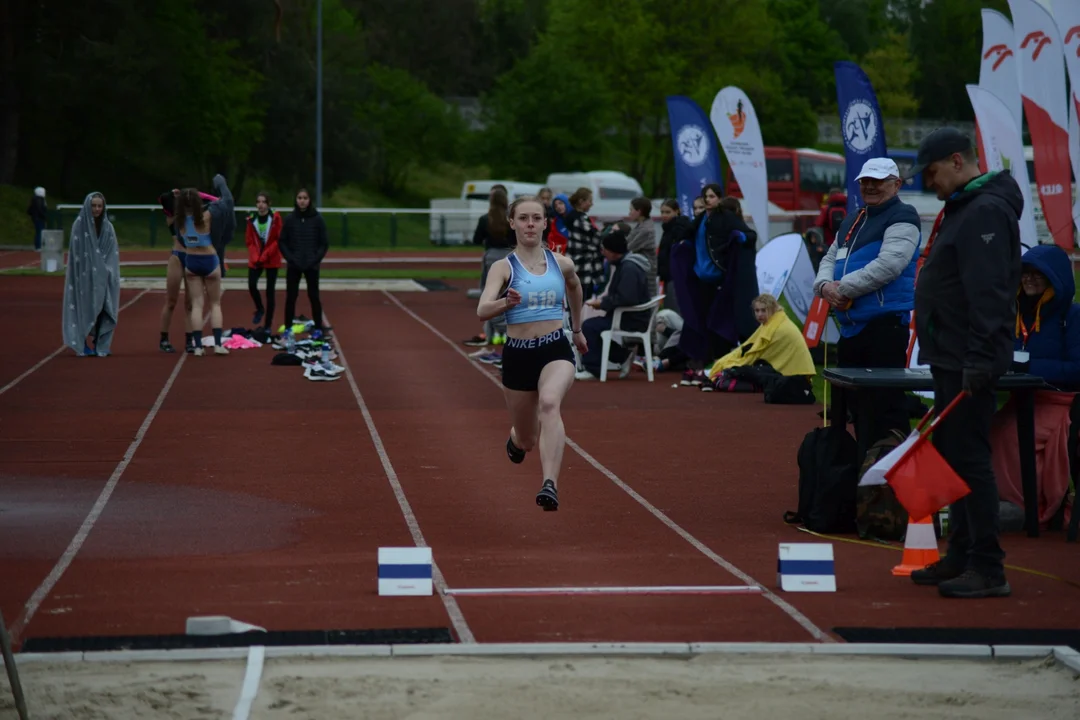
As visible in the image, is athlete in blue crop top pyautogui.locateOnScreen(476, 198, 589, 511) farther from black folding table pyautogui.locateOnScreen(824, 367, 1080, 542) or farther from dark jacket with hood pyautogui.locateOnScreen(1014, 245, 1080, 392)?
dark jacket with hood pyautogui.locateOnScreen(1014, 245, 1080, 392)

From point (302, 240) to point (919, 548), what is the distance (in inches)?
542

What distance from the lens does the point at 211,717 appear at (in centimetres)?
522

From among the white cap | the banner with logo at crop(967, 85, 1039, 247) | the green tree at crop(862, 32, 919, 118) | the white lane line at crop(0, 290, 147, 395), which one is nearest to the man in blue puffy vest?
the white cap

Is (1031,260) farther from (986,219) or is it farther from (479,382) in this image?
(479,382)

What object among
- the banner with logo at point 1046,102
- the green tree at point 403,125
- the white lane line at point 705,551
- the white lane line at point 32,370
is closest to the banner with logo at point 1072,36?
the banner with logo at point 1046,102

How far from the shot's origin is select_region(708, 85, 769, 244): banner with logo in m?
23.1

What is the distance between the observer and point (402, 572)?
6957 millimetres

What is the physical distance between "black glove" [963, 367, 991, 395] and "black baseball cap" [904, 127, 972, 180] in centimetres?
92

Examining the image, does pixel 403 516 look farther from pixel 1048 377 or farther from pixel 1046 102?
pixel 1046 102

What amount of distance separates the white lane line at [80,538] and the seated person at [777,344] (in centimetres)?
560

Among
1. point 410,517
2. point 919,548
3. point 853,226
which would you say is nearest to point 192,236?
point 410,517

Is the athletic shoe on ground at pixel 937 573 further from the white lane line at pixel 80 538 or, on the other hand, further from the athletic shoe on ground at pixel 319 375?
the athletic shoe on ground at pixel 319 375

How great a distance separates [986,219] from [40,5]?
53.9m

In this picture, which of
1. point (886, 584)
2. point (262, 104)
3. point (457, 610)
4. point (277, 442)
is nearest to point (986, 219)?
point (886, 584)
